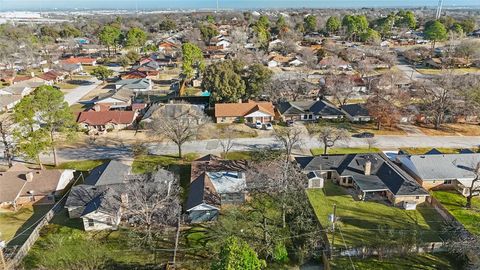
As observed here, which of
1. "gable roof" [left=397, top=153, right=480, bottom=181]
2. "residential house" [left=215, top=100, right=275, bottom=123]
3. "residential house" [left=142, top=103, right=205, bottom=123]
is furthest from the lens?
"residential house" [left=215, top=100, right=275, bottom=123]

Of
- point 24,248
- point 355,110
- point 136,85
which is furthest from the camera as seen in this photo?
point 136,85

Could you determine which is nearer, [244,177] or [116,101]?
[244,177]

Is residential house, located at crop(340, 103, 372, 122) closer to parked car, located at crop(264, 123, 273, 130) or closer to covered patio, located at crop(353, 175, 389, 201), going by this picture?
parked car, located at crop(264, 123, 273, 130)

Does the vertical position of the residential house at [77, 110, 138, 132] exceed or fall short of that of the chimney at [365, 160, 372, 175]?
it falls short

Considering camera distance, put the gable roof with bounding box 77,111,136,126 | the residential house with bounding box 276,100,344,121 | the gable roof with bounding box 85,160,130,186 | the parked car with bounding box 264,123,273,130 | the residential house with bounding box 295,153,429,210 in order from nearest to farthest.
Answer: the residential house with bounding box 295,153,429,210, the gable roof with bounding box 85,160,130,186, the gable roof with bounding box 77,111,136,126, the parked car with bounding box 264,123,273,130, the residential house with bounding box 276,100,344,121

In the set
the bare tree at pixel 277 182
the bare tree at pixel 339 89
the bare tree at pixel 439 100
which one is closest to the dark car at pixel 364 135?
the bare tree at pixel 439 100

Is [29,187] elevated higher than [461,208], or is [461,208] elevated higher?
[29,187]

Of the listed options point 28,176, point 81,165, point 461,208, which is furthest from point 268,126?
point 28,176

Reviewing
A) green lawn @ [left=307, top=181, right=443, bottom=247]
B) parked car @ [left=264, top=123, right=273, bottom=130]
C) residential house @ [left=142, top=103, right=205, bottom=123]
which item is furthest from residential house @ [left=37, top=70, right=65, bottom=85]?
green lawn @ [left=307, top=181, right=443, bottom=247]

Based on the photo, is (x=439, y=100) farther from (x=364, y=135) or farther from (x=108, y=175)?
(x=108, y=175)
